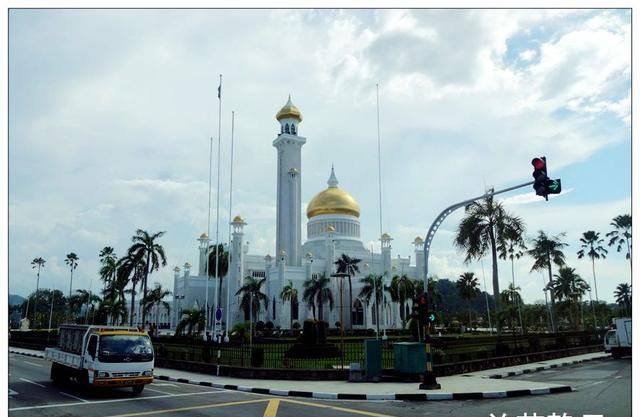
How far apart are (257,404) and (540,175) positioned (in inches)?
376

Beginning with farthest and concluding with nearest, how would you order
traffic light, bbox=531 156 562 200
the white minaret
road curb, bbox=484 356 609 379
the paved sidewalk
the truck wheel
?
the white minaret
road curb, bbox=484 356 609 379
the truck wheel
the paved sidewalk
traffic light, bbox=531 156 562 200

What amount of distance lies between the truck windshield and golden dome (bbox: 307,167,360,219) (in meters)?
62.4

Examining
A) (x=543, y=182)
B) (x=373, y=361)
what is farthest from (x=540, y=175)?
(x=373, y=361)

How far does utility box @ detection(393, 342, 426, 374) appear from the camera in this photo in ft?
59.8

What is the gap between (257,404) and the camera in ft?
44.5

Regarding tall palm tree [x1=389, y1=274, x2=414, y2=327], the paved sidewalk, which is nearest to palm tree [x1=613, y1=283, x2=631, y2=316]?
tall palm tree [x1=389, y1=274, x2=414, y2=327]

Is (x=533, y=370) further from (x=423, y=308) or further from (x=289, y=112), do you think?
(x=289, y=112)

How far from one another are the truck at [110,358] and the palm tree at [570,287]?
174 ft

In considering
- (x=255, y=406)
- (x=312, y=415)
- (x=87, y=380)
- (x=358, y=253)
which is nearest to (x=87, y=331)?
(x=87, y=380)

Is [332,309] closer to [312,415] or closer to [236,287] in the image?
[236,287]

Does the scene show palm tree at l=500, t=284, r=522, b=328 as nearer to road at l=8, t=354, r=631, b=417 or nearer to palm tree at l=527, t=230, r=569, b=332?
palm tree at l=527, t=230, r=569, b=332

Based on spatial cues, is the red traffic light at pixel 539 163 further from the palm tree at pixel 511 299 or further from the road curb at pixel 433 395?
the palm tree at pixel 511 299

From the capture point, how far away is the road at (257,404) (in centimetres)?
1196

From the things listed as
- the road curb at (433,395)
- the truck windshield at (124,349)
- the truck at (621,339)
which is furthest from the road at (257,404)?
the truck at (621,339)
